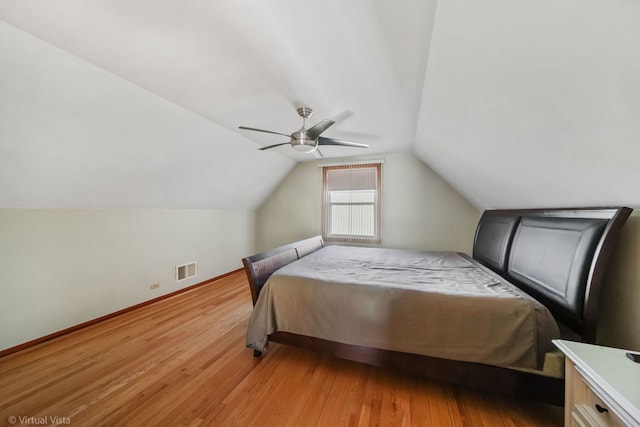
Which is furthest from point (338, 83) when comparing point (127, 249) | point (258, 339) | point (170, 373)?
point (127, 249)

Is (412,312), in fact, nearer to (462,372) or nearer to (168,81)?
(462,372)

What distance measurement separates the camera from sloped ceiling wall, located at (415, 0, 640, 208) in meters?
0.78

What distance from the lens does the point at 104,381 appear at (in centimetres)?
164

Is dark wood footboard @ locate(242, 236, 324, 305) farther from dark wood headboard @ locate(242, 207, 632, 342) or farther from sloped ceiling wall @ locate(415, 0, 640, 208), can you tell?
sloped ceiling wall @ locate(415, 0, 640, 208)

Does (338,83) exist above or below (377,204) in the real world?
above

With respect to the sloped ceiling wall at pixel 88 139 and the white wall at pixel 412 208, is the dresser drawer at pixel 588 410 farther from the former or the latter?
the sloped ceiling wall at pixel 88 139

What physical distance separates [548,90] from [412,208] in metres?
2.93

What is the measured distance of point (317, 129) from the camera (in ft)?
6.82

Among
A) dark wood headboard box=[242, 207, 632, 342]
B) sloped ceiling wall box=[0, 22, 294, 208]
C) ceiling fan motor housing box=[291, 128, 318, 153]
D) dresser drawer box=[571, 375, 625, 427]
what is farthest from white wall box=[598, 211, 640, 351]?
sloped ceiling wall box=[0, 22, 294, 208]

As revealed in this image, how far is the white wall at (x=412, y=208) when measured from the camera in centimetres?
367

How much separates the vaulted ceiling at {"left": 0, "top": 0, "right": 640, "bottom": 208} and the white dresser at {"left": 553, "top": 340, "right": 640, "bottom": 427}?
2.93ft

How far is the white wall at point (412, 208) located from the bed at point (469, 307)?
1.47 meters

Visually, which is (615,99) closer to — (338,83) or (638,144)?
(638,144)

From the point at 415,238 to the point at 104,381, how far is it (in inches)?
161
